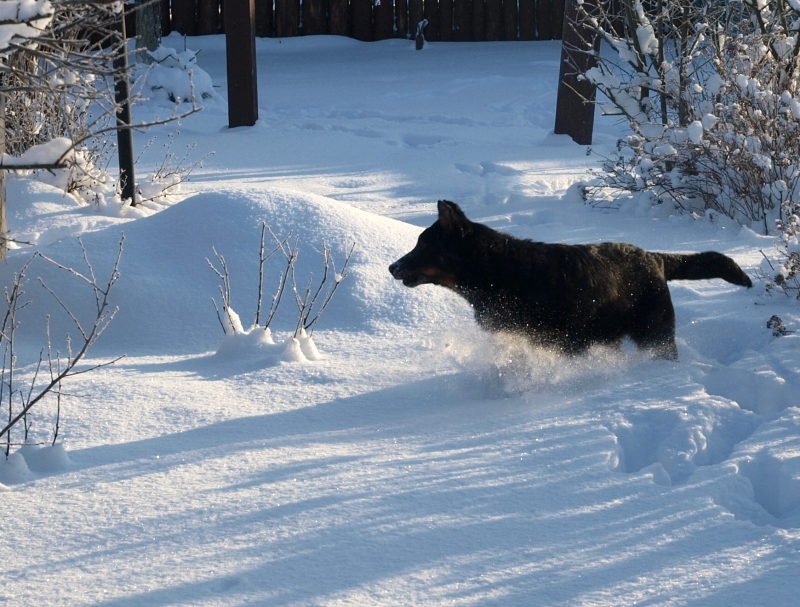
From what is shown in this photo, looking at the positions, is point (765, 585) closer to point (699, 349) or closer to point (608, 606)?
point (608, 606)

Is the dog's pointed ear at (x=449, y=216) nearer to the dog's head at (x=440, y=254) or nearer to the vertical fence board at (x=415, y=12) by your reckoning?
the dog's head at (x=440, y=254)

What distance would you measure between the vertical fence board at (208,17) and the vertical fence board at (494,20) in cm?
555

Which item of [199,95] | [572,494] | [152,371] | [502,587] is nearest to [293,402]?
[152,371]

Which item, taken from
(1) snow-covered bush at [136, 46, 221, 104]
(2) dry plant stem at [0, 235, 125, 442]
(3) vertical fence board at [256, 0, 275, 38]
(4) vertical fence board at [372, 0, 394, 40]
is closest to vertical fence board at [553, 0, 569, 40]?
(4) vertical fence board at [372, 0, 394, 40]

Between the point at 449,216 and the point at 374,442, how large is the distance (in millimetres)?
1340

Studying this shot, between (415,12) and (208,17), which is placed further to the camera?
(415,12)

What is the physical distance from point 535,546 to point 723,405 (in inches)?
60.8

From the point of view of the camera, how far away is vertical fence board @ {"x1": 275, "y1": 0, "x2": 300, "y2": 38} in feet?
60.8

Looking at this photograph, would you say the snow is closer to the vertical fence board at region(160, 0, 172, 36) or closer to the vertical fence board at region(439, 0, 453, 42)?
the vertical fence board at region(160, 0, 172, 36)

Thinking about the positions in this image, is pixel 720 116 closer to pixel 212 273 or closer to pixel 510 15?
pixel 212 273

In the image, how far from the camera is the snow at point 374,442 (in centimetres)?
269

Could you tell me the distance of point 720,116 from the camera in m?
7.23

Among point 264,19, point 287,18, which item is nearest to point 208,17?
point 264,19

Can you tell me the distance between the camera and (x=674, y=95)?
7.85 m
